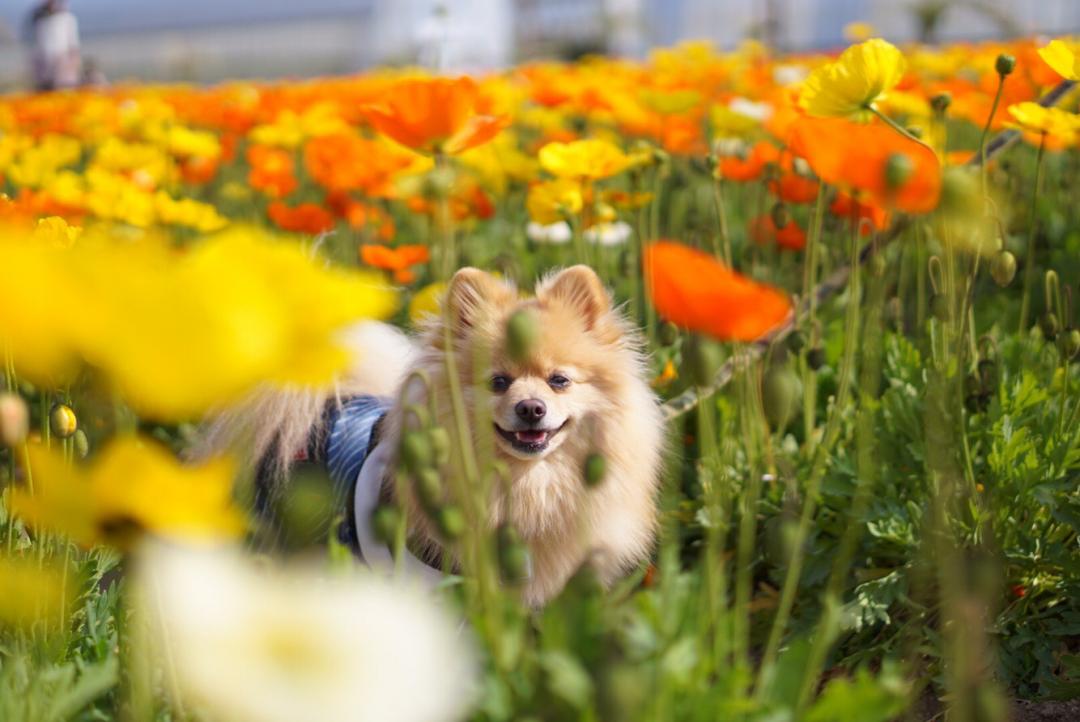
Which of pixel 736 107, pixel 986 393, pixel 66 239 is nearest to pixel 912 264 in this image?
pixel 736 107

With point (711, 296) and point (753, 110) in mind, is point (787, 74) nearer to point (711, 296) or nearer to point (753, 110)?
point (753, 110)

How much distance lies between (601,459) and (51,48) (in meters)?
13.0

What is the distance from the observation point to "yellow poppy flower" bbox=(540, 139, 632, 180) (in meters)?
2.80

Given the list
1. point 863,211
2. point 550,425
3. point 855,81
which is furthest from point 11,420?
point 863,211

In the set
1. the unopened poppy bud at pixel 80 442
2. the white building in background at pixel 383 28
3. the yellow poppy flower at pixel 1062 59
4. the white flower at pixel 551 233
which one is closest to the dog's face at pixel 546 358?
the unopened poppy bud at pixel 80 442

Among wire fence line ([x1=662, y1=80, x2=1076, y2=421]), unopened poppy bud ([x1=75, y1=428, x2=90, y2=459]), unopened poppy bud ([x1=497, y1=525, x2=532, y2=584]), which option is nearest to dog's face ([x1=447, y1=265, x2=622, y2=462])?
wire fence line ([x1=662, y1=80, x2=1076, y2=421])

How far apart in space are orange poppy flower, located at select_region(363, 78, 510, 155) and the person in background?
11.7 m

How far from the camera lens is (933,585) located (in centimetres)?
254

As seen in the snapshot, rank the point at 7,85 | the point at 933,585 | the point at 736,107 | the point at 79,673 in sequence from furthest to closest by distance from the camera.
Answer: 1. the point at 7,85
2. the point at 736,107
3. the point at 933,585
4. the point at 79,673

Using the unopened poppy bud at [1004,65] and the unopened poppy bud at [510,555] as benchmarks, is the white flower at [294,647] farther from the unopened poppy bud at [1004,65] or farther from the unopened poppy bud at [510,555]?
the unopened poppy bud at [1004,65]

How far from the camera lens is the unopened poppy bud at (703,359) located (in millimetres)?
1417

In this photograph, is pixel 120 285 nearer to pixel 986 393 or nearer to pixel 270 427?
pixel 270 427

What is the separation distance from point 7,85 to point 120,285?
592 inches

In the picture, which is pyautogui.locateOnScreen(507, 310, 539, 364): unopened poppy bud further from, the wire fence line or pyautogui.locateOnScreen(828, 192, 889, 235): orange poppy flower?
the wire fence line
